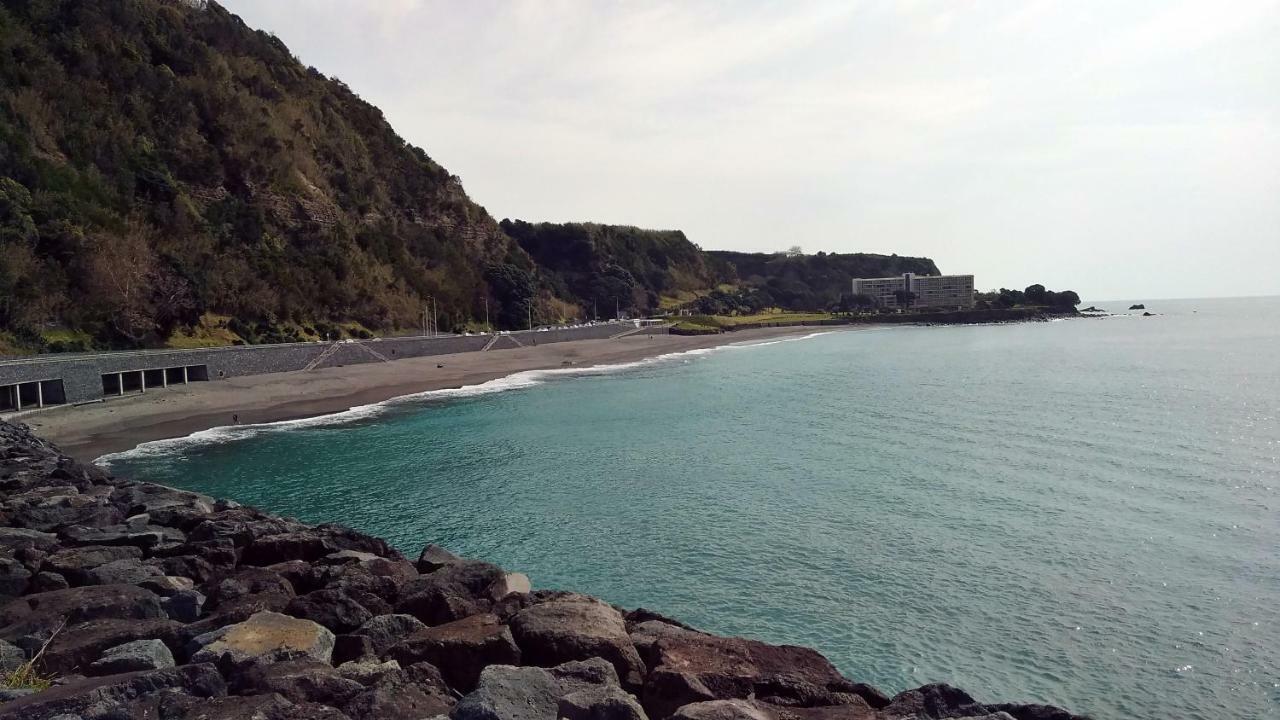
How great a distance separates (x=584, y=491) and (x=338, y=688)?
59.6 ft

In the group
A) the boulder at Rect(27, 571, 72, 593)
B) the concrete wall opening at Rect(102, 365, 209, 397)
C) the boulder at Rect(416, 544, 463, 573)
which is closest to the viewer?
the boulder at Rect(27, 571, 72, 593)

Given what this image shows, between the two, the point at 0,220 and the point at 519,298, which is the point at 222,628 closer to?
the point at 0,220

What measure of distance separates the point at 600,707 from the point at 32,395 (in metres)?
43.7

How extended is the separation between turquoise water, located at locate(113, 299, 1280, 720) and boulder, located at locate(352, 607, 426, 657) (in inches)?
262

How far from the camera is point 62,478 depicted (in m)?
20.4

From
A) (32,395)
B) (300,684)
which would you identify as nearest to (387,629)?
(300,684)

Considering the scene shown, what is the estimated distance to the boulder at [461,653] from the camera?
8508 millimetres

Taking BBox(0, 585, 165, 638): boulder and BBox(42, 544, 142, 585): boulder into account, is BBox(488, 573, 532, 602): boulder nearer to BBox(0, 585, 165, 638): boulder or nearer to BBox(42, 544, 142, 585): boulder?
BBox(0, 585, 165, 638): boulder

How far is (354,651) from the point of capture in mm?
8891

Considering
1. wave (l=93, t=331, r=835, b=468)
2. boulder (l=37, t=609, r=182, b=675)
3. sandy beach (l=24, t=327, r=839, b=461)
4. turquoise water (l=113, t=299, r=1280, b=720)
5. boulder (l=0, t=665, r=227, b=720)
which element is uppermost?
boulder (l=0, t=665, r=227, b=720)

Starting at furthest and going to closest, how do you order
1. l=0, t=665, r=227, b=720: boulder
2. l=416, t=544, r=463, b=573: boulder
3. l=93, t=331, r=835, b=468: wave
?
1. l=93, t=331, r=835, b=468: wave
2. l=416, t=544, r=463, b=573: boulder
3. l=0, t=665, r=227, b=720: boulder

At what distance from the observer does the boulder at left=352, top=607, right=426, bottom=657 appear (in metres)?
9.25

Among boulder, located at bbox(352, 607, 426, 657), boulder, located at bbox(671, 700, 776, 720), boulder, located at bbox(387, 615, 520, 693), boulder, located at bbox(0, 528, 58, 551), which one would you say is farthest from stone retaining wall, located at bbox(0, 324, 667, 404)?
boulder, located at bbox(671, 700, 776, 720)

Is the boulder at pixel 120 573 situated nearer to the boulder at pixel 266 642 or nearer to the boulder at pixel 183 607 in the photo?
the boulder at pixel 183 607
